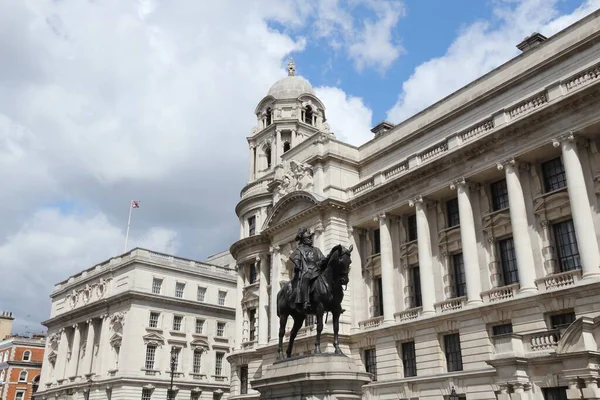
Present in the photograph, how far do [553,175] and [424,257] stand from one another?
339 inches

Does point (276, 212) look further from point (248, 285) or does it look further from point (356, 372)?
point (356, 372)

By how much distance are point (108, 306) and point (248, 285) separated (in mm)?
23020

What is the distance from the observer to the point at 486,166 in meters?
32.2

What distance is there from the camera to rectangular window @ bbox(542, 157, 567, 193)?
3027 centimetres

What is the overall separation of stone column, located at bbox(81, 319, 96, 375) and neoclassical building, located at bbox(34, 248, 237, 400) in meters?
0.12

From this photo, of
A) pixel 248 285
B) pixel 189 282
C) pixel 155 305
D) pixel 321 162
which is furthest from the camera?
pixel 189 282

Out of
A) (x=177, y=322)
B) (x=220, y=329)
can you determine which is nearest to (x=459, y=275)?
(x=177, y=322)

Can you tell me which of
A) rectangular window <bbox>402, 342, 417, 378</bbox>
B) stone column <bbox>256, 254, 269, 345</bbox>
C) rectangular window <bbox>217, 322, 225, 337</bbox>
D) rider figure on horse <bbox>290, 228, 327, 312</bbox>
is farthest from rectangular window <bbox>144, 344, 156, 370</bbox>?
rider figure on horse <bbox>290, 228, 327, 312</bbox>

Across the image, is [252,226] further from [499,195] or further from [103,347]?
[499,195]

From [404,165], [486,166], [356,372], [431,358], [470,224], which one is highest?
[404,165]

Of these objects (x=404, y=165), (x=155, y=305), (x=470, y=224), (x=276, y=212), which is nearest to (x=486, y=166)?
(x=470, y=224)

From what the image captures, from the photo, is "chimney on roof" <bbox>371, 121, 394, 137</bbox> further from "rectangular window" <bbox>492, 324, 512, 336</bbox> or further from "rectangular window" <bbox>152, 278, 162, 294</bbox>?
"rectangular window" <bbox>152, 278, 162, 294</bbox>

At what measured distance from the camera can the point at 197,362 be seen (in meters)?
64.8

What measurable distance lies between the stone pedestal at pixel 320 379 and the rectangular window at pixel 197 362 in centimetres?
5284
